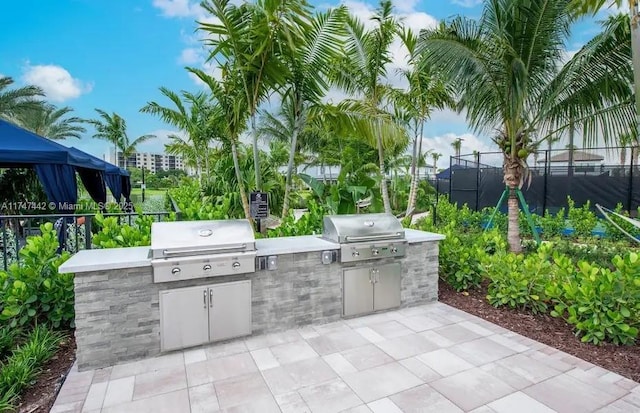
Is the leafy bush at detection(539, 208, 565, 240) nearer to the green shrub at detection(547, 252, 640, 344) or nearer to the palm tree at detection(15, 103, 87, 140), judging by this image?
the green shrub at detection(547, 252, 640, 344)

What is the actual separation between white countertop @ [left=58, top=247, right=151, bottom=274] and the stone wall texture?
61 mm

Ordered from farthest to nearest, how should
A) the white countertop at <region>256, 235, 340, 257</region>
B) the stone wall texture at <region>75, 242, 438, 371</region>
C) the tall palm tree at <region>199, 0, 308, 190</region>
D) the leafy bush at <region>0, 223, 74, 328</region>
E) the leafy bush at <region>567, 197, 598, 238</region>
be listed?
the leafy bush at <region>567, 197, 598, 238</region> → the tall palm tree at <region>199, 0, 308, 190</region> → the white countertop at <region>256, 235, 340, 257</region> → the leafy bush at <region>0, 223, 74, 328</region> → the stone wall texture at <region>75, 242, 438, 371</region>

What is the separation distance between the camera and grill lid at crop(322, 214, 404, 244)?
3.69 metres

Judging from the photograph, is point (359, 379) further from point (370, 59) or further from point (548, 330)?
A: point (370, 59)

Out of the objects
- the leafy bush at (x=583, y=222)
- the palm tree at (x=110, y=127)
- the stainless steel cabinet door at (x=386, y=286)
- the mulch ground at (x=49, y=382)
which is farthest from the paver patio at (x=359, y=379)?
the palm tree at (x=110, y=127)

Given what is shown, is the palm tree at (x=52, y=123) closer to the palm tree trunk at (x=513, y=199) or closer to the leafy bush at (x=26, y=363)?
the leafy bush at (x=26, y=363)

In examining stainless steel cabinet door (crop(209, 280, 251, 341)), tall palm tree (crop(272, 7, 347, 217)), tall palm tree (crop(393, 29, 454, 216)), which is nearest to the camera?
stainless steel cabinet door (crop(209, 280, 251, 341))

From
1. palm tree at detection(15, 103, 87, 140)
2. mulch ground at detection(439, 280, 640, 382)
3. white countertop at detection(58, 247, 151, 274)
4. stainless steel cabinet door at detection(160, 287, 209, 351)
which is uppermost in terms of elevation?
palm tree at detection(15, 103, 87, 140)

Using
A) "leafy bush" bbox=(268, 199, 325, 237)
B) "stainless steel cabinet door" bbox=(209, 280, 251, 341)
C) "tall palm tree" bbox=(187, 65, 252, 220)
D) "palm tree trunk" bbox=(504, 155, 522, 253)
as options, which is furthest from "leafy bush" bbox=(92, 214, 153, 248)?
"palm tree trunk" bbox=(504, 155, 522, 253)

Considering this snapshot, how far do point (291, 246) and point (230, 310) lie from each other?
0.83 meters

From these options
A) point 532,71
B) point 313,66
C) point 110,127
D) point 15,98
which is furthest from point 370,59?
point 110,127

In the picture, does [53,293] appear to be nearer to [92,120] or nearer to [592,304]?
[592,304]

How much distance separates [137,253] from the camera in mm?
3086

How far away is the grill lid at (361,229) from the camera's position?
145 inches
